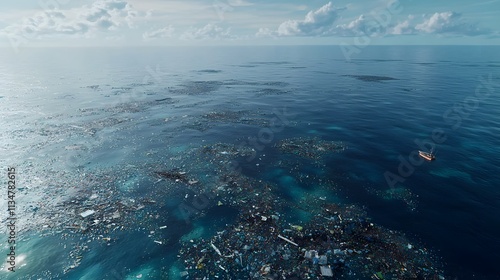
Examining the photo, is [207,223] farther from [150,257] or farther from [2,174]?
[2,174]

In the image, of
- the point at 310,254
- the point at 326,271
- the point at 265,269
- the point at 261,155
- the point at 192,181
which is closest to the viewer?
the point at 326,271

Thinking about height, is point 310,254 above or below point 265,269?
above

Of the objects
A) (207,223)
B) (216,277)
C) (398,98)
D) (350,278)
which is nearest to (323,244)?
(350,278)

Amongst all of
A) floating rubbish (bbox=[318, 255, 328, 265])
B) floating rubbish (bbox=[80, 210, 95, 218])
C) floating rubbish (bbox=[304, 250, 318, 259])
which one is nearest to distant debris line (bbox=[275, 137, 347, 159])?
floating rubbish (bbox=[304, 250, 318, 259])

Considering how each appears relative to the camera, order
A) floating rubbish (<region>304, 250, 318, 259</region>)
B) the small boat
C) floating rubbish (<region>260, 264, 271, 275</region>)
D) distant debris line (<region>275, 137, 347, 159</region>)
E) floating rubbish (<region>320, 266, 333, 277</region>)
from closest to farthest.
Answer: floating rubbish (<region>320, 266, 333, 277</region>) < floating rubbish (<region>260, 264, 271, 275</region>) < floating rubbish (<region>304, 250, 318, 259</region>) < the small boat < distant debris line (<region>275, 137, 347, 159</region>)

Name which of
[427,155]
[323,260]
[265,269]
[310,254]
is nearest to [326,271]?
[323,260]

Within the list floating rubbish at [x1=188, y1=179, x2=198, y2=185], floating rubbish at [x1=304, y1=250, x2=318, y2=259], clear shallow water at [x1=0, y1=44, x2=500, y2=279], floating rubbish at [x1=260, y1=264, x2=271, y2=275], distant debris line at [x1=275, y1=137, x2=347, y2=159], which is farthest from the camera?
distant debris line at [x1=275, y1=137, x2=347, y2=159]

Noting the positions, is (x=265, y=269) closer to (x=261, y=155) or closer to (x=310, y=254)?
(x=310, y=254)

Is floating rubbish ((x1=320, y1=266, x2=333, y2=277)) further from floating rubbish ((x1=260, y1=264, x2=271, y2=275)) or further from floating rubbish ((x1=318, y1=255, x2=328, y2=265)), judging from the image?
floating rubbish ((x1=260, y1=264, x2=271, y2=275))

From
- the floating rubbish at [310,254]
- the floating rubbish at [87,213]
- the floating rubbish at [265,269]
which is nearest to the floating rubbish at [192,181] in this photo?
the floating rubbish at [87,213]
